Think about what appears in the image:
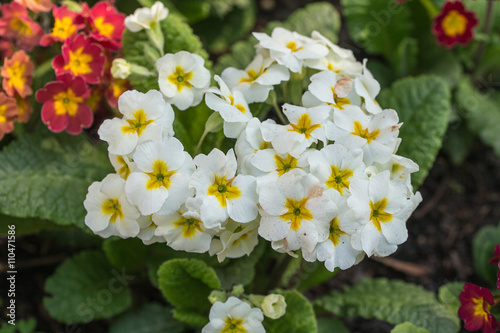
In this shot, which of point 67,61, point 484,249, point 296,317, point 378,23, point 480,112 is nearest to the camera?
point 296,317

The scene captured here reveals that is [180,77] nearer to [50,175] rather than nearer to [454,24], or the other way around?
[50,175]

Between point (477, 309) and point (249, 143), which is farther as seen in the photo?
point (477, 309)

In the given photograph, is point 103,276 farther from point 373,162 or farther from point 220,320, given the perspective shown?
point 373,162

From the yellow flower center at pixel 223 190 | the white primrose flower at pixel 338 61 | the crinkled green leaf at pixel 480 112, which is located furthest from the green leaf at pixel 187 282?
the crinkled green leaf at pixel 480 112

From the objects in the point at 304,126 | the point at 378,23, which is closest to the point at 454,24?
the point at 378,23

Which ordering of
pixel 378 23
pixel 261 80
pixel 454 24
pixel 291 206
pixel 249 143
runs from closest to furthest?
1. pixel 291 206
2. pixel 249 143
3. pixel 261 80
4. pixel 454 24
5. pixel 378 23

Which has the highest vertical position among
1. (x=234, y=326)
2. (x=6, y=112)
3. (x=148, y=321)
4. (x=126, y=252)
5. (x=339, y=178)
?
(x=339, y=178)
